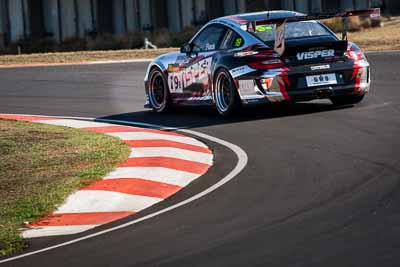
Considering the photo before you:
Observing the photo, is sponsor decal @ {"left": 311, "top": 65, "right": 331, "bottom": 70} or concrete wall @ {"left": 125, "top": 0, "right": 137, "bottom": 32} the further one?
concrete wall @ {"left": 125, "top": 0, "right": 137, "bottom": 32}

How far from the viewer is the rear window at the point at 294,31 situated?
1449cm

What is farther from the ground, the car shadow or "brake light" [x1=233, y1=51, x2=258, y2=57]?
"brake light" [x1=233, y1=51, x2=258, y2=57]

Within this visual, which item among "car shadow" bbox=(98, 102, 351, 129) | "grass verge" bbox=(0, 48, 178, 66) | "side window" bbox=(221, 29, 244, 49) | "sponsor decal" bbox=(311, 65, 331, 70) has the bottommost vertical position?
"grass verge" bbox=(0, 48, 178, 66)

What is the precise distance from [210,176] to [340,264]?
4.01 meters

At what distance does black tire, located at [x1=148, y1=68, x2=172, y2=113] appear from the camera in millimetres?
16344

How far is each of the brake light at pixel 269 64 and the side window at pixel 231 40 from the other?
0.56 metres

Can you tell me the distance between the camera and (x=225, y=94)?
14.7 meters

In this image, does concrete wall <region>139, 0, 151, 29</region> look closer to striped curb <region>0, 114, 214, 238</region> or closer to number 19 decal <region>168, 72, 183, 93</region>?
number 19 decal <region>168, 72, 183, 93</region>

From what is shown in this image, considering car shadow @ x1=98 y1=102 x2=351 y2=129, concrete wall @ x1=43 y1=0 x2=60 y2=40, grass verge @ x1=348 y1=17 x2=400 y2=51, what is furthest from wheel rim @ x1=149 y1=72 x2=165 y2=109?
concrete wall @ x1=43 y1=0 x2=60 y2=40

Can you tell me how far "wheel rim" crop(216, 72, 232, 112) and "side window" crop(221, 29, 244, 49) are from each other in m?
0.45

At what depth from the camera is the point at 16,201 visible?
9781 mm

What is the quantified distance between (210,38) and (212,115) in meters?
1.13

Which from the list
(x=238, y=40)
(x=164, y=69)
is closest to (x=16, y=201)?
(x=238, y=40)

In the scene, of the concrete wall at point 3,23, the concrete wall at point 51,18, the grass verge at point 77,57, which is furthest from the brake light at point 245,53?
the concrete wall at point 51,18
